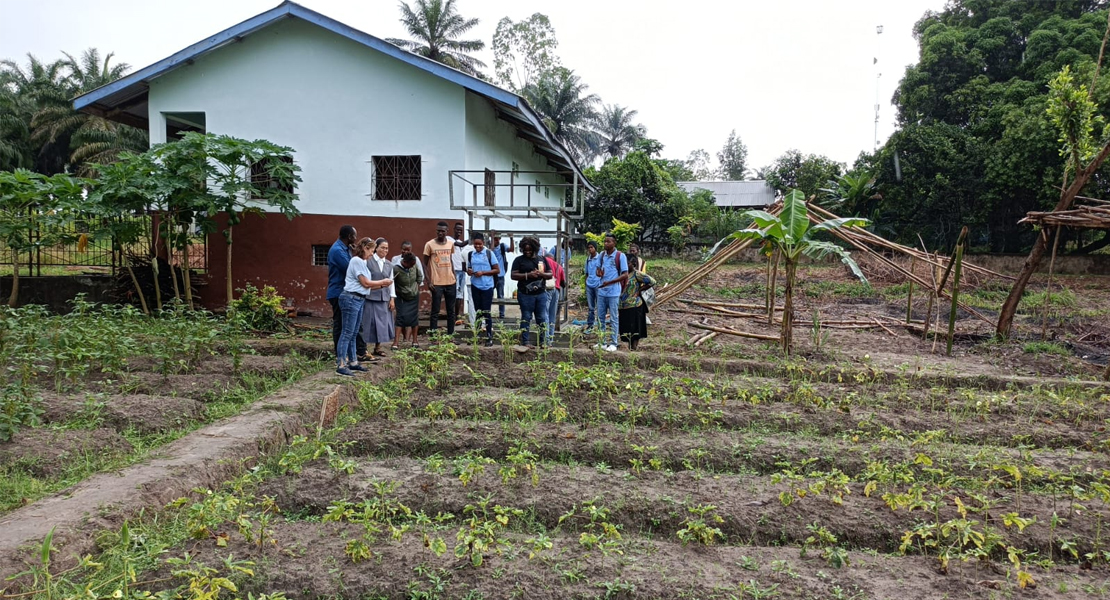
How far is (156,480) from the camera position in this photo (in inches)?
169

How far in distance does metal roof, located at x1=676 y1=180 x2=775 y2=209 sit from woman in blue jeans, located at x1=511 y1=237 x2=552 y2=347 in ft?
110

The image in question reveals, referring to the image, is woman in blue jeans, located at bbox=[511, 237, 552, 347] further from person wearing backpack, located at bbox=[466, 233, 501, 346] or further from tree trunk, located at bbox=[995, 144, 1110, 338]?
tree trunk, located at bbox=[995, 144, 1110, 338]

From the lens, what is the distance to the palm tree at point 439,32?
3134 cm

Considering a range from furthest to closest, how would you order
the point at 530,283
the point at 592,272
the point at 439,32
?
the point at 439,32
the point at 592,272
the point at 530,283

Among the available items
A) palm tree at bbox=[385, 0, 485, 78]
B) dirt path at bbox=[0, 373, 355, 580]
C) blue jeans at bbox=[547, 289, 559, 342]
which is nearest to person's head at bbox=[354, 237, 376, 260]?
dirt path at bbox=[0, 373, 355, 580]

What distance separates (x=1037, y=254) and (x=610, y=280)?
7278mm

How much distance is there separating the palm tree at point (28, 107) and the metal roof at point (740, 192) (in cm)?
3507

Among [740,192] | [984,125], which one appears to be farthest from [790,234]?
[740,192]

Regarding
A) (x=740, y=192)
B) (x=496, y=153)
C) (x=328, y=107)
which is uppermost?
(x=740, y=192)

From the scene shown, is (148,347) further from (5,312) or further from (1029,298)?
(1029,298)

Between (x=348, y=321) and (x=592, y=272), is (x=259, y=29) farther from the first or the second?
(x=592, y=272)

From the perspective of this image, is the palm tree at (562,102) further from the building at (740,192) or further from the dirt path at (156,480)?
the dirt path at (156,480)

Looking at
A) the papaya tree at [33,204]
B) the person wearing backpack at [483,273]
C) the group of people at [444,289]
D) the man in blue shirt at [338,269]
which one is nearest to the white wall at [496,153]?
the group of people at [444,289]

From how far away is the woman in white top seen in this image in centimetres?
712
